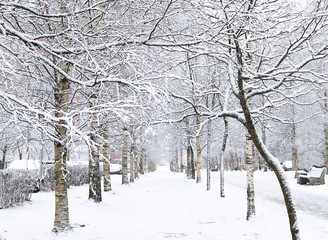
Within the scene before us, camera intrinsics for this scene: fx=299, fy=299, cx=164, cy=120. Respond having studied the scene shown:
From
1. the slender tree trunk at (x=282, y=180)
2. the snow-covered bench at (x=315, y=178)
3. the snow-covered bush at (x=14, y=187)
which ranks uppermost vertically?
the slender tree trunk at (x=282, y=180)

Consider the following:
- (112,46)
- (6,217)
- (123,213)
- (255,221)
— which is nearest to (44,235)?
(6,217)

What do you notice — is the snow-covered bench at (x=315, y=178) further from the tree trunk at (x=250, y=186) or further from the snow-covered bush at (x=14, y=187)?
the snow-covered bush at (x=14, y=187)

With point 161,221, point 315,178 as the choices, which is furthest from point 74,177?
point 315,178

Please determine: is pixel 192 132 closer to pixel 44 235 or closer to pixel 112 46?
pixel 44 235

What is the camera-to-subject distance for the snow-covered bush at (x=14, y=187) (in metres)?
10.0

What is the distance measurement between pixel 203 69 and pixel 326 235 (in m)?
13.4

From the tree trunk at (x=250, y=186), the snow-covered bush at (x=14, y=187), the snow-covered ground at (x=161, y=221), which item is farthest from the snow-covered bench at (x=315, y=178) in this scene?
the snow-covered bush at (x=14, y=187)

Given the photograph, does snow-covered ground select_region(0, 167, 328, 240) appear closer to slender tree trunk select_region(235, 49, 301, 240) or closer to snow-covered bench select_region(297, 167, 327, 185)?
slender tree trunk select_region(235, 49, 301, 240)

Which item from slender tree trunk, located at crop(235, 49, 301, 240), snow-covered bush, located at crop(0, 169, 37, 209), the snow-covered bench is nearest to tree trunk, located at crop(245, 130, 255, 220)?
slender tree trunk, located at crop(235, 49, 301, 240)

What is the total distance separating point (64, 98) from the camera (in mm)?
7348

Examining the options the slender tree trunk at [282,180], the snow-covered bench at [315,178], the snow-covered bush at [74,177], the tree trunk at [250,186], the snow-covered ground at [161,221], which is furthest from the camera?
the snow-covered bench at [315,178]

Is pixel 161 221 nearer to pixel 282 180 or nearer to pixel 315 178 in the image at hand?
pixel 282 180

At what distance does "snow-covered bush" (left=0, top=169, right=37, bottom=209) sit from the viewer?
32.9 ft

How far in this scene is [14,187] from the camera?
34.1ft
